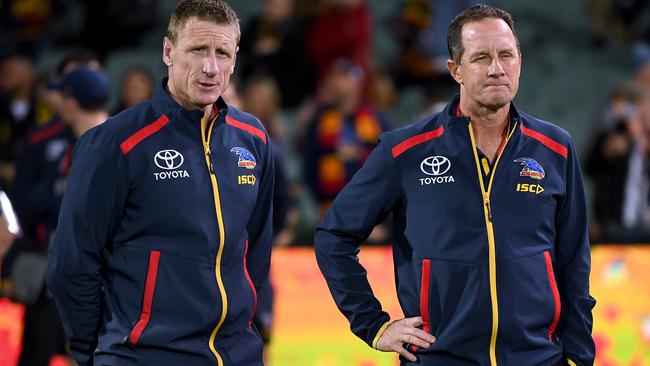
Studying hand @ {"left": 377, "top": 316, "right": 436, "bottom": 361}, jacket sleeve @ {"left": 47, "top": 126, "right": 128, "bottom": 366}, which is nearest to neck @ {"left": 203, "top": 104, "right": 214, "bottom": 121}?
jacket sleeve @ {"left": 47, "top": 126, "right": 128, "bottom": 366}

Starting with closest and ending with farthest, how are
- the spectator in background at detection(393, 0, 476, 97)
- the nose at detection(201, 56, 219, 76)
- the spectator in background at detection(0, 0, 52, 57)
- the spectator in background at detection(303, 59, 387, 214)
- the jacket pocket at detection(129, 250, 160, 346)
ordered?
1. the jacket pocket at detection(129, 250, 160, 346)
2. the nose at detection(201, 56, 219, 76)
3. the spectator in background at detection(303, 59, 387, 214)
4. the spectator in background at detection(393, 0, 476, 97)
5. the spectator in background at detection(0, 0, 52, 57)

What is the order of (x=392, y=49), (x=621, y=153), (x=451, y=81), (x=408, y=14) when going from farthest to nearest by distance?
(x=392, y=49), (x=408, y=14), (x=451, y=81), (x=621, y=153)

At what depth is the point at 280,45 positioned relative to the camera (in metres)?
10.6

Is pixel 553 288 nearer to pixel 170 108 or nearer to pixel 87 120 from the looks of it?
pixel 170 108

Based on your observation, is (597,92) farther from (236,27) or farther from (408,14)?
(236,27)

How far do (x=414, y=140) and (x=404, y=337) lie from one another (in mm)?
716

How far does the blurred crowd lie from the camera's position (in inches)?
261

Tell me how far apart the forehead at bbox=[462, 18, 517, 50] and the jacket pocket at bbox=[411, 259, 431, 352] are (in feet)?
2.62

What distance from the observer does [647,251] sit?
26.6ft

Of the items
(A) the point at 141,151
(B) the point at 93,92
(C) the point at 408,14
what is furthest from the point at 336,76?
(A) the point at 141,151

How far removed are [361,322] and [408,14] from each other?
6.99 meters

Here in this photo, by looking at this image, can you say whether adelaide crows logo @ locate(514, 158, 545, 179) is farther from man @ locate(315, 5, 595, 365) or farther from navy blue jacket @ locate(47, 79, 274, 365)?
navy blue jacket @ locate(47, 79, 274, 365)

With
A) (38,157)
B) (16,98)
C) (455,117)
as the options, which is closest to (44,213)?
(38,157)

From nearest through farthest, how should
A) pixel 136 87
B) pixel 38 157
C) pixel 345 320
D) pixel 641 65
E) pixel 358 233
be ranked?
pixel 358 233
pixel 38 157
pixel 345 320
pixel 136 87
pixel 641 65
